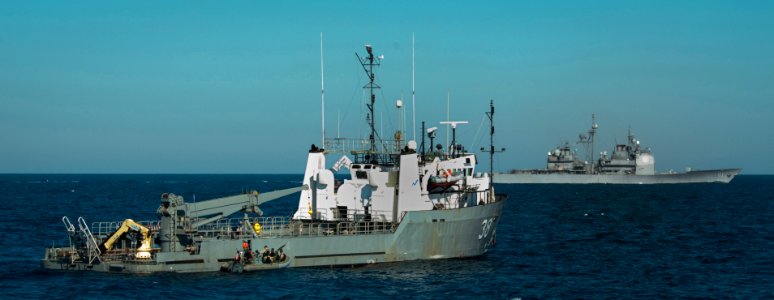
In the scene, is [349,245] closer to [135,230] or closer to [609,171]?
A: [135,230]

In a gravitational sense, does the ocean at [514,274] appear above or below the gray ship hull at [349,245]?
below

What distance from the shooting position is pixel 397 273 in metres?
34.4

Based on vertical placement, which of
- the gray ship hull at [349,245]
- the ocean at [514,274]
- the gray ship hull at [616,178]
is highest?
the gray ship hull at [616,178]

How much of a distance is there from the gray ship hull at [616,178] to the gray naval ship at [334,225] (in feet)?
457

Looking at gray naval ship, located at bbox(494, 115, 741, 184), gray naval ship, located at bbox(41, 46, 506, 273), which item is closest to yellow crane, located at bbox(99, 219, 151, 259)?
gray naval ship, located at bbox(41, 46, 506, 273)

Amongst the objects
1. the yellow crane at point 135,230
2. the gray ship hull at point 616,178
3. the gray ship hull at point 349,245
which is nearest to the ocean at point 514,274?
the gray ship hull at point 349,245

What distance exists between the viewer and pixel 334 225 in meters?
38.2

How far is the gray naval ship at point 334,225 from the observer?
1287 inches

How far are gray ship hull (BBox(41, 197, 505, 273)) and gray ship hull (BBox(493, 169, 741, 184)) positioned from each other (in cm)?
14259

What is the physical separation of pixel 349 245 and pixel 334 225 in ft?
10.2

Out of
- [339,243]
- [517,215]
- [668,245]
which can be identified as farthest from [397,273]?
[517,215]

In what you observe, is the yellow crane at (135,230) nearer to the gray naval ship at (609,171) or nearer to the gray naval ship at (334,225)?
the gray naval ship at (334,225)

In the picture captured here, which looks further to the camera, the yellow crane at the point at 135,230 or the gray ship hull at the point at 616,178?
the gray ship hull at the point at 616,178

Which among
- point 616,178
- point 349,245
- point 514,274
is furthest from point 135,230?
point 616,178
